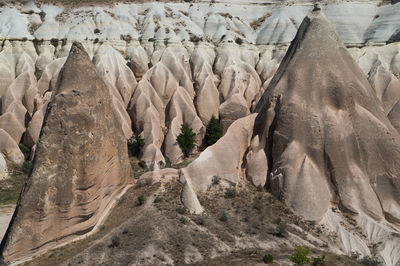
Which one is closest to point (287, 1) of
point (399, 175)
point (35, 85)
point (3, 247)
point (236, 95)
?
point (236, 95)

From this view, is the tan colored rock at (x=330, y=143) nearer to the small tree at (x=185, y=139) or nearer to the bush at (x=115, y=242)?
the bush at (x=115, y=242)

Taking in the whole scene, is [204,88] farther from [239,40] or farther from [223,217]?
[223,217]

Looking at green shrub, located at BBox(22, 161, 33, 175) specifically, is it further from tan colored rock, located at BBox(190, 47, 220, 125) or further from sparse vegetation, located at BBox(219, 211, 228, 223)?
sparse vegetation, located at BBox(219, 211, 228, 223)

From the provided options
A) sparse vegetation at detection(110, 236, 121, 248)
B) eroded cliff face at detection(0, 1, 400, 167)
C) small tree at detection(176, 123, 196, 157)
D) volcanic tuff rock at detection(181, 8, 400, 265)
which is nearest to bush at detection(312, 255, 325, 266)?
volcanic tuff rock at detection(181, 8, 400, 265)

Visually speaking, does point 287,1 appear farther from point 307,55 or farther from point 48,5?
point 307,55

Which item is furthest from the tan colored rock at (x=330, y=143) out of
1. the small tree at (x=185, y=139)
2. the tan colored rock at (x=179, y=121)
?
the tan colored rock at (x=179, y=121)
